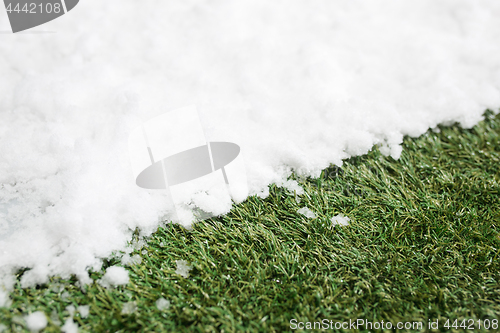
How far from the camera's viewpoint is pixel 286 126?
1.61 m

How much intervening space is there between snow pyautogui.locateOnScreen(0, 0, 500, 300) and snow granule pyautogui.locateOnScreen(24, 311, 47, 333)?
13 cm

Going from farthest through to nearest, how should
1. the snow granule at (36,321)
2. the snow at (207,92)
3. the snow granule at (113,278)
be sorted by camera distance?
the snow at (207,92), the snow granule at (113,278), the snow granule at (36,321)

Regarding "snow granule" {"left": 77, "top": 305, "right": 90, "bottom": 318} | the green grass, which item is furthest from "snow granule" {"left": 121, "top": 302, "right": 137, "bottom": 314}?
"snow granule" {"left": 77, "top": 305, "right": 90, "bottom": 318}

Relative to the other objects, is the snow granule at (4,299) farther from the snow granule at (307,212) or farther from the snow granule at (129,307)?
the snow granule at (307,212)

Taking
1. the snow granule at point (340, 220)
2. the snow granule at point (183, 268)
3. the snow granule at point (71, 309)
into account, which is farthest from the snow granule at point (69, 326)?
the snow granule at point (340, 220)

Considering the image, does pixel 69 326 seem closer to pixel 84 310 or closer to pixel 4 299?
pixel 84 310

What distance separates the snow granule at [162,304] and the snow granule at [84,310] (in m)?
0.24

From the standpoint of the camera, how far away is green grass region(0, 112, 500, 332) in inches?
43.2

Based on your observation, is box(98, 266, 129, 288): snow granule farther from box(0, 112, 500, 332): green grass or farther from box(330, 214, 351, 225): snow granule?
box(330, 214, 351, 225): snow granule

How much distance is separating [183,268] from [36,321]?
1.67 feet

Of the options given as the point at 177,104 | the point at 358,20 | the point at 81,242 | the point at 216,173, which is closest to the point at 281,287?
the point at 216,173

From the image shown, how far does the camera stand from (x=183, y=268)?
121 centimetres

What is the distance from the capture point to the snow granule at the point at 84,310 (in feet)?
3.53

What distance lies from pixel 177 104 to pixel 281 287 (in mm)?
1037
